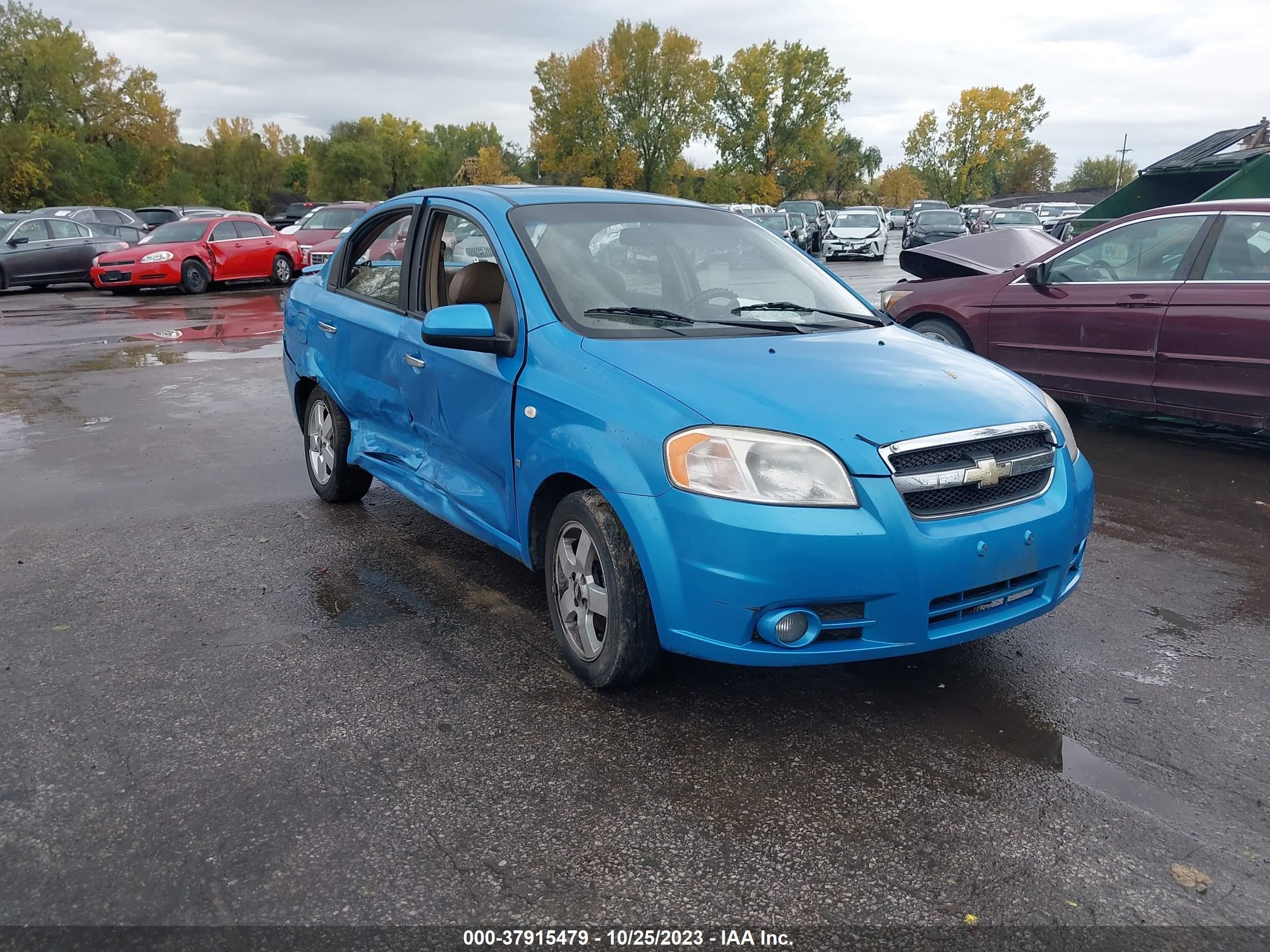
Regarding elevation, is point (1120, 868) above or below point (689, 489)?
below

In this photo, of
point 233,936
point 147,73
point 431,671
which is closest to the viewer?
point 233,936

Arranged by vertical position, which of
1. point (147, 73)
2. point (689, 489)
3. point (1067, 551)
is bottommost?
point (1067, 551)

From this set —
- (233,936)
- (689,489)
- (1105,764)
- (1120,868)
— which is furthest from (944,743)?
(233,936)

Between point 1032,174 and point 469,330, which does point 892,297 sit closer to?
point 469,330

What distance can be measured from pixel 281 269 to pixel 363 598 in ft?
62.1

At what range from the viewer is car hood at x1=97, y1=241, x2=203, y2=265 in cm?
1950

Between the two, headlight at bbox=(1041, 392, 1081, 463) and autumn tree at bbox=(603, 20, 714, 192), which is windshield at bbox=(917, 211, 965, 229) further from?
autumn tree at bbox=(603, 20, 714, 192)

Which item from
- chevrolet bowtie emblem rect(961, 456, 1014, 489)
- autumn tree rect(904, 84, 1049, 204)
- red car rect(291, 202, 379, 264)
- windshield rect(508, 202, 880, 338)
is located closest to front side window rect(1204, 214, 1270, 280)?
windshield rect(508, 202, 880, 338)

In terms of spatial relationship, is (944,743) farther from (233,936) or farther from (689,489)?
(233,936)

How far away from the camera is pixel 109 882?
8.07ft

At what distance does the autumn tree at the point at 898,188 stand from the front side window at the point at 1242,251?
108673mm

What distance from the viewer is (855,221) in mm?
32312

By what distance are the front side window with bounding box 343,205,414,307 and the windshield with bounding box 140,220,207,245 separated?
16680mm

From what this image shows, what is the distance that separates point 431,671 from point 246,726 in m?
0.66
